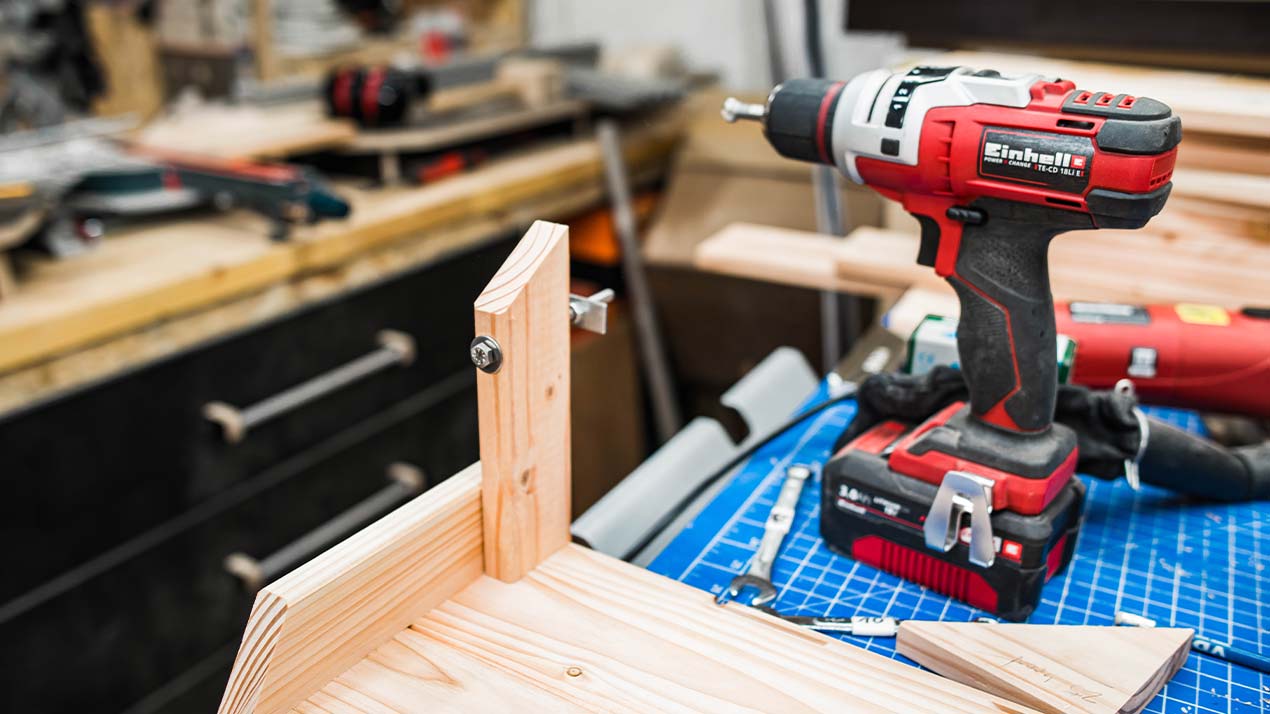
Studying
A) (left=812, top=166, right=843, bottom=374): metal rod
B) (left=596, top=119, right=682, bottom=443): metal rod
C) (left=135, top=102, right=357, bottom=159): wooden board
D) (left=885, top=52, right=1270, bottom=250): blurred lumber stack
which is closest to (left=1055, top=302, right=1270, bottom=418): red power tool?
(left=885, top=52, right=1270, bottom=250): blurred lumber stack

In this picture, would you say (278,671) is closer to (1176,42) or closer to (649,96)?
(1176,42)

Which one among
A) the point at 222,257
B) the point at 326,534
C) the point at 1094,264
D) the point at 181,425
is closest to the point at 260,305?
the point at 222,257

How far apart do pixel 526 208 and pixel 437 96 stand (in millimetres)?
267

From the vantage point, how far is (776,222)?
5.87ft

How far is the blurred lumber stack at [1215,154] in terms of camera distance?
0.93 metres

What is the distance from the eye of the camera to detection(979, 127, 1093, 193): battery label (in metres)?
0.59

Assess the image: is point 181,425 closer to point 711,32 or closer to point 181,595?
point 181,595

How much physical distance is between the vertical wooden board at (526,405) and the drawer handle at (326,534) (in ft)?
2.69

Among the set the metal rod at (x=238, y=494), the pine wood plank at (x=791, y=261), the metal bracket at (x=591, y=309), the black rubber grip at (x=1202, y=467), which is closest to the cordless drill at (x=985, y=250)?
the black rubber grip at (x=1202, y=467)

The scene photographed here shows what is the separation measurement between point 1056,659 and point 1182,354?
0.40 m

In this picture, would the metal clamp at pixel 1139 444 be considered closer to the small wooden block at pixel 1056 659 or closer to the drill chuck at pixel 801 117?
the small wooden block at pixel 1056 659

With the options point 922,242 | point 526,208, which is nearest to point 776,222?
point 526,208

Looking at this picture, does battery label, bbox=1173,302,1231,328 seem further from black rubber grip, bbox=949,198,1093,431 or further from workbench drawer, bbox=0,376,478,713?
workbench drawer, bbox=0,376,478,713

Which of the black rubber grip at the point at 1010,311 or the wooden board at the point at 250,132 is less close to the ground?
the wooden board at the point at 250,132
